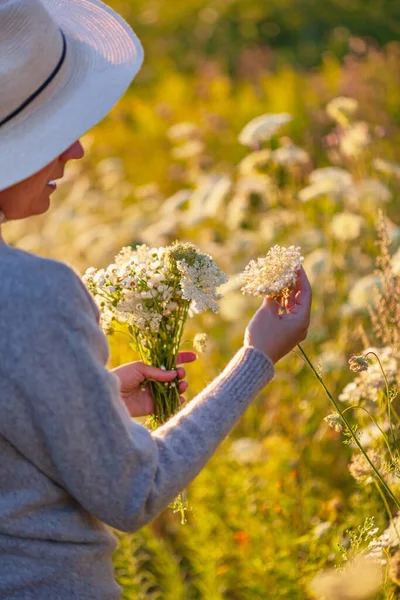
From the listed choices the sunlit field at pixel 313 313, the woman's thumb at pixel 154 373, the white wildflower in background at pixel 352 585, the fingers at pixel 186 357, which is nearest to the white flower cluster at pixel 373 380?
the sunlit field at pixel 313 313

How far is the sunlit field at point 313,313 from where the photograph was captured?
2346 mm

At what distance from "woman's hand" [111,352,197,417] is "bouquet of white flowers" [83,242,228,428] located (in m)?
0.02

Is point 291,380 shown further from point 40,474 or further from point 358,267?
point 40,474

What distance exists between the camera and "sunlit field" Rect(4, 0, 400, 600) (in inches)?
92.4

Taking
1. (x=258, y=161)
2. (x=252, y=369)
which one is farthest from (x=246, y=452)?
(x=252, y=369)

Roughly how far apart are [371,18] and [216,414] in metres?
11.8

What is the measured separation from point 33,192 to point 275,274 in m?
0.42

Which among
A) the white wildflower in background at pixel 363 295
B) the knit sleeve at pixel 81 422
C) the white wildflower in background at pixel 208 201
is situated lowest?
the white wildflower in background at pixel 208 201

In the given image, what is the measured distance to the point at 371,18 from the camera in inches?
486

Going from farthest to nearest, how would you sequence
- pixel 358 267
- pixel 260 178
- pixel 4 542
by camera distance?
pixel 260 178 → pixel 358 267 → pixel 4 542

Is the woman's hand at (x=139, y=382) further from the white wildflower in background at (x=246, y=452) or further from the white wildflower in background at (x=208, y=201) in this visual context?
the white wildflower in background at (x=208, y=201)

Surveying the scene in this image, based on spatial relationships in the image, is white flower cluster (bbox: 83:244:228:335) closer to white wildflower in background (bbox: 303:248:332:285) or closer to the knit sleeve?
the knit sleeve

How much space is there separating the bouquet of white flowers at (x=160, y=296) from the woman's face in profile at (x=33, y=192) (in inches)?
13.9

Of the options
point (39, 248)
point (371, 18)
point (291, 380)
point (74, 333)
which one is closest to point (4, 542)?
point (74, 333)
